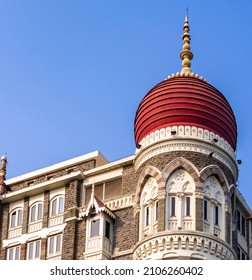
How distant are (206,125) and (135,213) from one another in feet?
23.3

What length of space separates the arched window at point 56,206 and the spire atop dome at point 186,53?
1181cm

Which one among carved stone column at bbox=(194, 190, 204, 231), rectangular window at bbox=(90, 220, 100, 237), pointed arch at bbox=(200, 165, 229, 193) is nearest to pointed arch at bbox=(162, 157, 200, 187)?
pointed arch at bbox=(200, 165, 229, 193)

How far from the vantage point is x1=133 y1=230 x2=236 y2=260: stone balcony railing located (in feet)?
202

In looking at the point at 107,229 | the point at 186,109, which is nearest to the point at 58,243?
the point at 107,229

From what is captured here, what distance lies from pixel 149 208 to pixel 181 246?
151 inches

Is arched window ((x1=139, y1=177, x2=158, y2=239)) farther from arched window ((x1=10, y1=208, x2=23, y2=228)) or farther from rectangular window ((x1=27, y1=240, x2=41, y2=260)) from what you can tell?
arched window ((x1=10, y1=208, x2=23, y2=228))

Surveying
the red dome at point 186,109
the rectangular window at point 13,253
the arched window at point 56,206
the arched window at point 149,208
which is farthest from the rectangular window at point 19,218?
the arched window at point 149,208

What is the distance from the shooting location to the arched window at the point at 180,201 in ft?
205

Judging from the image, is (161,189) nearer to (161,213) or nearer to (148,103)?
(161,213)

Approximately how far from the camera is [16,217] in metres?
71.8

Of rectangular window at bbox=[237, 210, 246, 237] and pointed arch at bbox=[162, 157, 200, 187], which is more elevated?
pointed arch at bbox=[162, 157, 200, 187]

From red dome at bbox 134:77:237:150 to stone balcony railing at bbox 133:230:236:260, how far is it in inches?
287

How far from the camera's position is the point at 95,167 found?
70.2 meters
